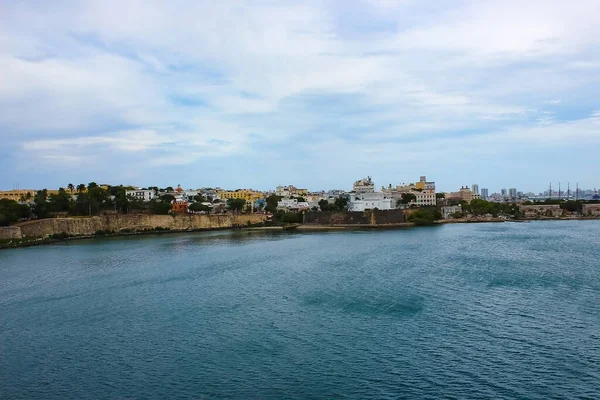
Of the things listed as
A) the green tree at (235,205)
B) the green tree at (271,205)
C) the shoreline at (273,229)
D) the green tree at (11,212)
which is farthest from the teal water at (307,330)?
the green tree at (271,205)

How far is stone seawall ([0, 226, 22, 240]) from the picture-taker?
30528 millimetres

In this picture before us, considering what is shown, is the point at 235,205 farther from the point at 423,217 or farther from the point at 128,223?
the point at 423,217

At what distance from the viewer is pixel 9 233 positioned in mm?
30719

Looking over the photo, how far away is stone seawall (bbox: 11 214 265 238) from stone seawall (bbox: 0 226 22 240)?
1.63 feet

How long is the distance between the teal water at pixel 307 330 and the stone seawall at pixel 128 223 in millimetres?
15038

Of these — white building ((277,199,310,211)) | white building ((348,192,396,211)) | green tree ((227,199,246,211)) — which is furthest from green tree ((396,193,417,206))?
green tree ((227,199,246,211))

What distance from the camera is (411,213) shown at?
46375 millimetres

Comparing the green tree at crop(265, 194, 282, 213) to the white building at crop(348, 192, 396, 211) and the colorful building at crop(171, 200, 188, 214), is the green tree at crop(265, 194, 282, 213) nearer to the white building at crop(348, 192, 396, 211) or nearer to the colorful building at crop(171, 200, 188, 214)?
the white building at crop(348, 192, 396, 211)

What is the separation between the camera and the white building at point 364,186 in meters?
60.8

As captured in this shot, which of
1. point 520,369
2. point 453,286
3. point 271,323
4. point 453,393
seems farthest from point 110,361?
point 453,286

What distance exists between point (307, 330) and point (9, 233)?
27.0m

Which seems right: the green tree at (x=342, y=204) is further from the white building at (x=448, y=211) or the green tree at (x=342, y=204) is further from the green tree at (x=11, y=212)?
the green tree at (x=11, y=212)

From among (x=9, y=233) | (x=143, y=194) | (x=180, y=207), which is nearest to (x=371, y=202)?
(x=180, y=207)

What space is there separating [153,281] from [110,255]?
8540 millimetres
